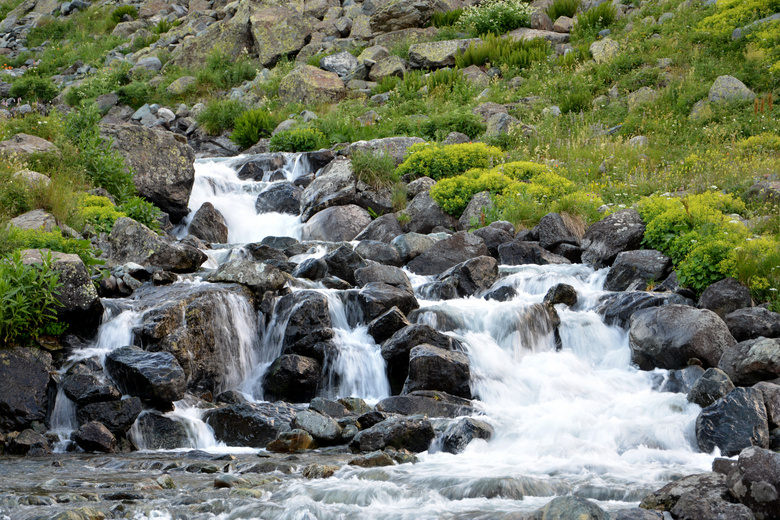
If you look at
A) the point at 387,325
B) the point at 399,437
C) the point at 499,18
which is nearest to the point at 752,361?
the point at 399,437

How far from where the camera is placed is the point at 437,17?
80.8 feet

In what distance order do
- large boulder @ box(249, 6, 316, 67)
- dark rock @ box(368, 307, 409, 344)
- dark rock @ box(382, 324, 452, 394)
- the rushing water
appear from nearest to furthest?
the rushing water < dark rock @ box(382, 324, 452, 394) < dark rock @ box(368, 307, 409, 344) < large boulder @ box(249, 6, 316, 67)

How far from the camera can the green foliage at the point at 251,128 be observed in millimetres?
19047

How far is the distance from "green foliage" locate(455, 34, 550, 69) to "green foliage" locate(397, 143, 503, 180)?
24.0ft

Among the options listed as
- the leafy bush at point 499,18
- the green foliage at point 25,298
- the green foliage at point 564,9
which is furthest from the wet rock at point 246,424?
the green foliage at point 564,9

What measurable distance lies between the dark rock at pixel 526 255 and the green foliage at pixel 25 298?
22.8 feet

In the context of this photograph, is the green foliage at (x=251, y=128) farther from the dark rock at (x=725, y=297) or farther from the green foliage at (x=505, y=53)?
the dark rock at (x=725, y=297)

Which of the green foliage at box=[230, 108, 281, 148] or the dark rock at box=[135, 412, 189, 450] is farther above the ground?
the green foliage at box=[230, 108, 281, 148]

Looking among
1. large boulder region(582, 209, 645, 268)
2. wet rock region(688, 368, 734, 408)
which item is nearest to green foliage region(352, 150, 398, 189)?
large boulder region(582, 209, 645, 268)

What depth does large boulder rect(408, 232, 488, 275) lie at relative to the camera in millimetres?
11164

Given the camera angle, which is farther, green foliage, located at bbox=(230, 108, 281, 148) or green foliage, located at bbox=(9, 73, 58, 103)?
green foliage, located at bbox=(9, 73, 58, 103)

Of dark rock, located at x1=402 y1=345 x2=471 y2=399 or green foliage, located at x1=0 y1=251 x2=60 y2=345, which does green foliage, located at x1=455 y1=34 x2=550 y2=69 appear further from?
green foliage, located at x1=0 y1=251 x2=60 y2=345

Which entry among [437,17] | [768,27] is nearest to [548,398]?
[768,27]

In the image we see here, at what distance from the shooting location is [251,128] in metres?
19.1
